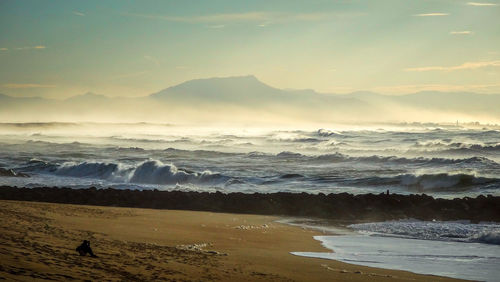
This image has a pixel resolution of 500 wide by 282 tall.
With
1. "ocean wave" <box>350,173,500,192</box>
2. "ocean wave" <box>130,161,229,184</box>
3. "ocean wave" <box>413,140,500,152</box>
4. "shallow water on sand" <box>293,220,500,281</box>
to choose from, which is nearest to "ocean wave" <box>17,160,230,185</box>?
"ocean wave" <box>130,161,229,184</box>

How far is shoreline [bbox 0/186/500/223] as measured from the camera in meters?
20.8

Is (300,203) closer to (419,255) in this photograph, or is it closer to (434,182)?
(419,255)

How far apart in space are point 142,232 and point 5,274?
7.23m

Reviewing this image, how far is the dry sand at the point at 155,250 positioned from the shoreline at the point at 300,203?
348 cm

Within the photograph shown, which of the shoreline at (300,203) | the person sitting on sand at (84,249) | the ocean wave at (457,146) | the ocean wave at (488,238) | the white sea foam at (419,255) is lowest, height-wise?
the white sea foam at (419,255)

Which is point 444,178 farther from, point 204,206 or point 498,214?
point 204,206

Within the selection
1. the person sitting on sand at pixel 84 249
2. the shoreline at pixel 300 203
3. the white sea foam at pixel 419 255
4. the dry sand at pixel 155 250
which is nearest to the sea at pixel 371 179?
the white sea foam at pixel 419 255

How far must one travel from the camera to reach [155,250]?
1225cm

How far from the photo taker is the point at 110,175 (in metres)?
37.1

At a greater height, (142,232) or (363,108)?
(363,108)

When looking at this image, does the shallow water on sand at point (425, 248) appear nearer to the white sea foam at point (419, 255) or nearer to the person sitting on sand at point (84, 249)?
the white sea foam at point (419, 255)

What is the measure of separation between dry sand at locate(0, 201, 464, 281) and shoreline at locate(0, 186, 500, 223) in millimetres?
3478

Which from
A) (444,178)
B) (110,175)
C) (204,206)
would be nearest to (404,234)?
(204,206)

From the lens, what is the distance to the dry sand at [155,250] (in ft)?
31.0
